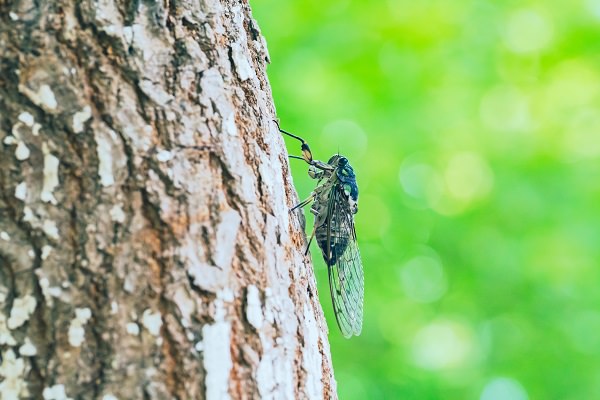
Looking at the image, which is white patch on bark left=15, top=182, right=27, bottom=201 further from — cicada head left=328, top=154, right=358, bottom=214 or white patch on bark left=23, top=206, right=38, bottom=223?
cicada head left=328, top=154, right=358, bottom=214

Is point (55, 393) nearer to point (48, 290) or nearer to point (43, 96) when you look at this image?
point (48, 290)

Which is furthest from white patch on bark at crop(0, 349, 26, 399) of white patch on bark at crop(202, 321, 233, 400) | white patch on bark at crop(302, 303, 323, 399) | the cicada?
the cicada

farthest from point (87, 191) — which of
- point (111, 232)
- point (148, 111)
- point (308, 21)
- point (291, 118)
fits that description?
point (308, 21)

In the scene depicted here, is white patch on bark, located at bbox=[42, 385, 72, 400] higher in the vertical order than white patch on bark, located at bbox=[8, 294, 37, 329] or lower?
lower

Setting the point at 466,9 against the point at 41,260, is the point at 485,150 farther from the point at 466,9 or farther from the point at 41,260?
the point at 41,260

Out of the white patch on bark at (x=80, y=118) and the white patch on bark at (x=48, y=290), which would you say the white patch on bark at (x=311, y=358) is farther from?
the white patch on bark at (x=80, y=118)
